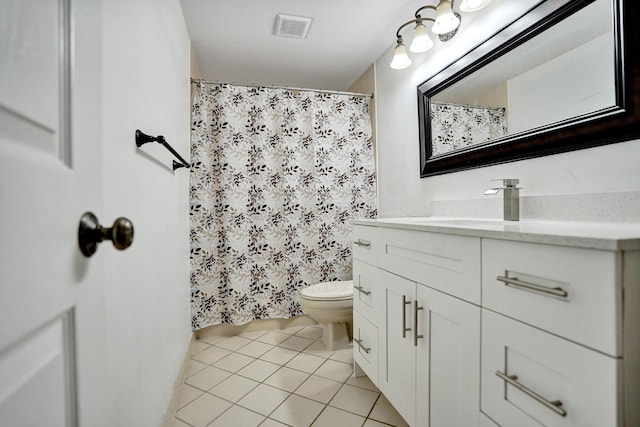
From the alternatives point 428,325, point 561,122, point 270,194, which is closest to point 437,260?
point 428,325

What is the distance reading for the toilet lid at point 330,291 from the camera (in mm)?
2029

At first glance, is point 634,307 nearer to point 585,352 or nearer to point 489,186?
point 585,352

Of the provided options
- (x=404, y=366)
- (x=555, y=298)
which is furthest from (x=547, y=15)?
(x=404, y=366)

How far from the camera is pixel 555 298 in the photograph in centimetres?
66

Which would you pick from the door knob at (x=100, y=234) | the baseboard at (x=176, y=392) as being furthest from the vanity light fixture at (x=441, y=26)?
the baseboard at (x=176, y=392)

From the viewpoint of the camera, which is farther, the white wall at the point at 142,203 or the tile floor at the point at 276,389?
the tile floor at the point at 276,389

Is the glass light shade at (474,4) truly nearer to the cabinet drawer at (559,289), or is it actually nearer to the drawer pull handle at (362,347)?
the cabinet drawer at (559,289)

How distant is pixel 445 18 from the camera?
4.87 ft

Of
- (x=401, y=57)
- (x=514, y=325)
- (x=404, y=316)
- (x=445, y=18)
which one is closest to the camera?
(x=514, y=325)

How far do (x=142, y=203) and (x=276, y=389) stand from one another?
121 cm

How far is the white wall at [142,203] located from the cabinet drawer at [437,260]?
96 cm

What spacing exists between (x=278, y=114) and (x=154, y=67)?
4.33 feet

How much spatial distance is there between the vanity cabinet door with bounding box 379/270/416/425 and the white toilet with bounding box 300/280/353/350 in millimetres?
607

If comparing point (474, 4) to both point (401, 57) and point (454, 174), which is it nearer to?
point (401, 57)
